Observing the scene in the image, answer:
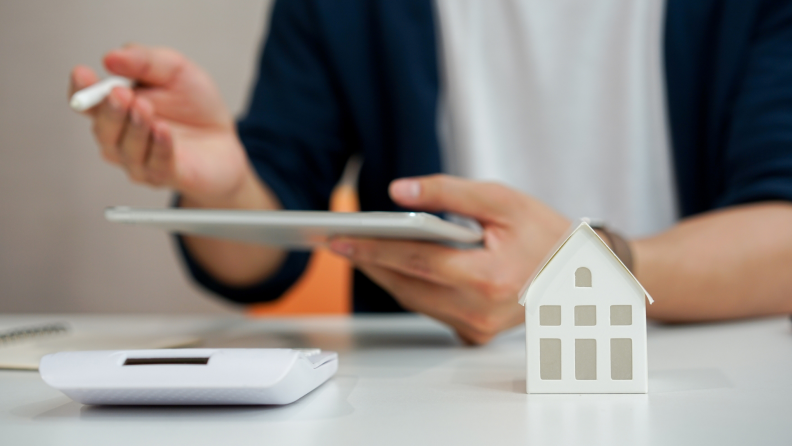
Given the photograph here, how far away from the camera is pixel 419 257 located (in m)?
0.48

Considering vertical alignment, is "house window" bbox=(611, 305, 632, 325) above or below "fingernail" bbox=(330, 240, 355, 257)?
above

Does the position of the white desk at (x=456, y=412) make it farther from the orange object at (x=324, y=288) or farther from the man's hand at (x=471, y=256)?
the orange object at (x=324, y=288)

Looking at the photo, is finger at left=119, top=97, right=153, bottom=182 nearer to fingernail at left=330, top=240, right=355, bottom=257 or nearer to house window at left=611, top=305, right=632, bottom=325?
fingernail at left=330, top=240, right=355, bottom=257

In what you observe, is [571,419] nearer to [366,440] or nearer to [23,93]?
[366,440]

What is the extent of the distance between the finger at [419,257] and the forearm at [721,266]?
202 mm

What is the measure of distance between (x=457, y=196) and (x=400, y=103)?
513 millimetres

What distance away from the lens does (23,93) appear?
6.15 ft

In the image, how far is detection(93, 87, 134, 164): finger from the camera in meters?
0.53

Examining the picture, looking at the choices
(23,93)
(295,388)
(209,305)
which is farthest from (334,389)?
(23,93)

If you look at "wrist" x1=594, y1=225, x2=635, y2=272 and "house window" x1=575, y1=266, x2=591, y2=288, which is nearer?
"house window" x1=575, y1=266, x2=591, y2=288

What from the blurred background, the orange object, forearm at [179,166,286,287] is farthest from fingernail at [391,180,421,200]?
the blurred background

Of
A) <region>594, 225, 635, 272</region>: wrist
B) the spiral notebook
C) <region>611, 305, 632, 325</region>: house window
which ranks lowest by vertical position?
the spiral notebook

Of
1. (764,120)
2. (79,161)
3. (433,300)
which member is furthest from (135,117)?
(79,161)

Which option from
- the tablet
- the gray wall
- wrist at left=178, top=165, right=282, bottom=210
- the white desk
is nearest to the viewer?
the white desk
